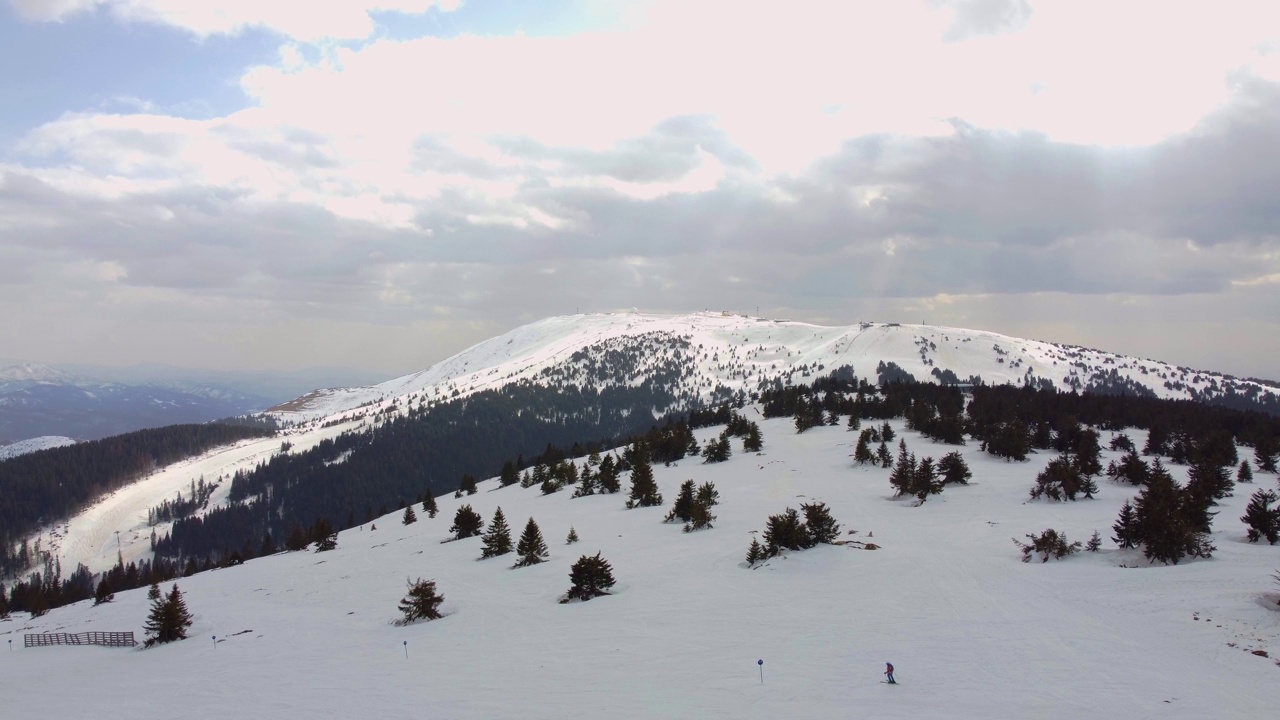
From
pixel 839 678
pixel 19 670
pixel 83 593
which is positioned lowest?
pixel 83 593

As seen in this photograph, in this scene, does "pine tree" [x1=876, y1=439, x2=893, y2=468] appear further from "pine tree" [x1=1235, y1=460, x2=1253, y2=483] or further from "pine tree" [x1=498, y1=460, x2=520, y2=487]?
"pine tree" [x1=498, y1=460, x2=520, y2=487]

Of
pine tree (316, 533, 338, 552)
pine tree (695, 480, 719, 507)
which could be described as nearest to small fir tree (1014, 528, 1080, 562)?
pine tree (695, 480, 719, 507)

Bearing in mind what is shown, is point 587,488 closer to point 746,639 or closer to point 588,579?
point 588,579

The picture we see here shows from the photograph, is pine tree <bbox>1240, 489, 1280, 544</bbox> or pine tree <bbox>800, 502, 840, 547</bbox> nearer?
pine tree <bbox>1240, 489, 1280, 544</bbox>

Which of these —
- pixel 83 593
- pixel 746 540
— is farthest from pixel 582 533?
pixel 83 593

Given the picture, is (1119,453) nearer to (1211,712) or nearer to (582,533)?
(582,533)

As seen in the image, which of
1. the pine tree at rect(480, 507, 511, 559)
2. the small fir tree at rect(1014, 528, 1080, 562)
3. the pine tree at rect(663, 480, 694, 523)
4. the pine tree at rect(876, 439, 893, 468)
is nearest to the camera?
the small fir tree at rect(1014, 528, 1080, 562)

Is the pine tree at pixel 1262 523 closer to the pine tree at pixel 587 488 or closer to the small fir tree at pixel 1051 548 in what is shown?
the small fir tree at pixel 1051 548

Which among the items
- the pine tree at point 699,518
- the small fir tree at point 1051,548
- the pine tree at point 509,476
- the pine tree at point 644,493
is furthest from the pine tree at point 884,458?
the pine tree at point 509,476
